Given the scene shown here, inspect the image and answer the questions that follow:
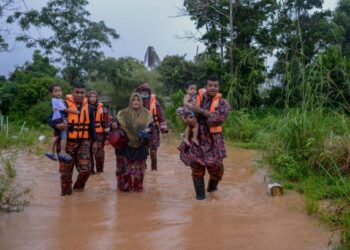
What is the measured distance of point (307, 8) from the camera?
20.8m

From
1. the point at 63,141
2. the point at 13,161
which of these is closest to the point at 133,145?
the point at 63,141

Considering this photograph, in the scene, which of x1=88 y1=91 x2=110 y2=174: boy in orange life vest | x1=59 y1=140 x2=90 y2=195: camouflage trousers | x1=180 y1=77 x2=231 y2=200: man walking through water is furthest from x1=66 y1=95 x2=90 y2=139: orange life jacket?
x1=88 y1=91 x2=110 y2=174: boy in orange life vest

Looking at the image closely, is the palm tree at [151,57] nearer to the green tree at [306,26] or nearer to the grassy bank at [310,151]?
the green tree at [306,26]

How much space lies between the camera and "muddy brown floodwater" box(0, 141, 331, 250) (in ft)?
14.9

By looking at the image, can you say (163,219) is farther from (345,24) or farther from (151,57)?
(151,57)

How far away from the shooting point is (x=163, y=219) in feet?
17.7

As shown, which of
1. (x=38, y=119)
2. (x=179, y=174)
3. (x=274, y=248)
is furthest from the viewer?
(x=38, y=119)

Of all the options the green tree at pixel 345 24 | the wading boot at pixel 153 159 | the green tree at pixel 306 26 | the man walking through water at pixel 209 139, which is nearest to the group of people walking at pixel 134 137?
the man walking through water at pixel 209 139

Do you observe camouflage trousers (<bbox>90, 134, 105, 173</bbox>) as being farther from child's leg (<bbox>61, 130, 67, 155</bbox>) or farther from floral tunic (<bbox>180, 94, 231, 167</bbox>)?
floral tunic (<bbox>180, 94, 231, 167</bbox>)

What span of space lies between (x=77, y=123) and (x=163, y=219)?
2012mm

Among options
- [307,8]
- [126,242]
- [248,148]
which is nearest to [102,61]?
[307,8]

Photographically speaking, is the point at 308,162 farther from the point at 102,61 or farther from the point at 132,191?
the point at 102,61

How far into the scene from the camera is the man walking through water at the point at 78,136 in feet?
21.5

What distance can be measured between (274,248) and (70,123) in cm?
344
